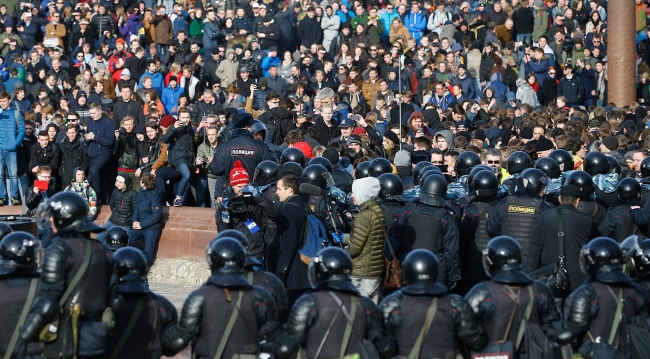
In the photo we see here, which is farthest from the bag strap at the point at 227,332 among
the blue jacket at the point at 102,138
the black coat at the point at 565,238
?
the blue jacket at the point at 102,138

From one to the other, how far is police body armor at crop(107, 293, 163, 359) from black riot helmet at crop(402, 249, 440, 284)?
1.79 meters

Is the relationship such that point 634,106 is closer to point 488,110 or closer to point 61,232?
point 488,110

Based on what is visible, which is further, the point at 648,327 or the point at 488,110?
the point at 488,110

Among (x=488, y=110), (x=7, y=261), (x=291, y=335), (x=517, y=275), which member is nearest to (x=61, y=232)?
(x=7, y=261)

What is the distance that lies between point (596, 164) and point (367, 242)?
3.24 metres

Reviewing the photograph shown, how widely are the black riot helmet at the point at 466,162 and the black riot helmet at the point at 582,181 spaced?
186cm

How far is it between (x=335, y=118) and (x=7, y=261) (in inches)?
412

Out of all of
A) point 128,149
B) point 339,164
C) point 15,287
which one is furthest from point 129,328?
point 128,149

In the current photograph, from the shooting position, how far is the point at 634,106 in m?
19.2

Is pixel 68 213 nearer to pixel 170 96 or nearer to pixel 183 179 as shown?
pixel 183 179

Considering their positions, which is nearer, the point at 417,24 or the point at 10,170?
the point at 10,170

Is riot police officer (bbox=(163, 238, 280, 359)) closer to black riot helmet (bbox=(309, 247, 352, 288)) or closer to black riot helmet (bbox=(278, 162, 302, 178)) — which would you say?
black riot helmet (bbox=(309, 247, 352, 288))

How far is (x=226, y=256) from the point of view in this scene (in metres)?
8.36

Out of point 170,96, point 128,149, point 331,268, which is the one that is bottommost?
point 128,149
